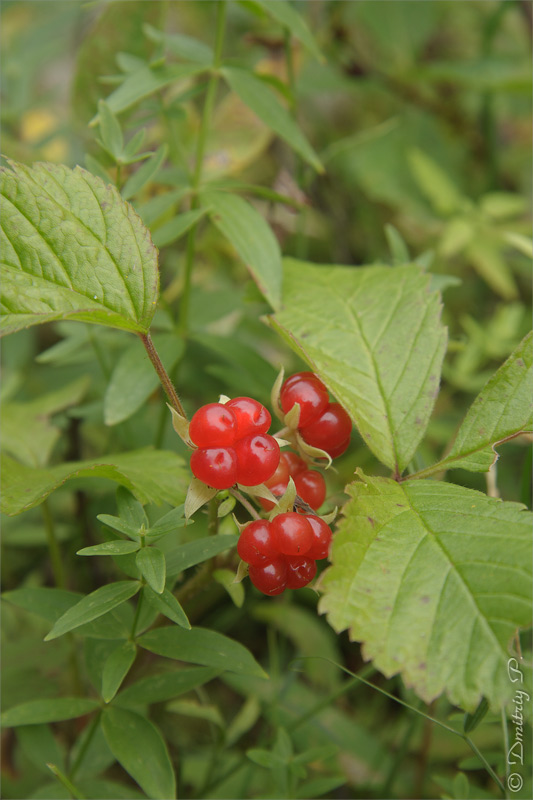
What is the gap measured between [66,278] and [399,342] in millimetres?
487

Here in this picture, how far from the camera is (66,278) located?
838 mm

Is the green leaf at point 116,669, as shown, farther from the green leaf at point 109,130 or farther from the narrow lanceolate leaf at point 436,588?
the green leaf at point 109,130

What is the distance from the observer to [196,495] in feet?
2.52

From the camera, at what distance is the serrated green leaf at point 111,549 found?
2.51 feet

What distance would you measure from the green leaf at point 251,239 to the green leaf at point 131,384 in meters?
0.22

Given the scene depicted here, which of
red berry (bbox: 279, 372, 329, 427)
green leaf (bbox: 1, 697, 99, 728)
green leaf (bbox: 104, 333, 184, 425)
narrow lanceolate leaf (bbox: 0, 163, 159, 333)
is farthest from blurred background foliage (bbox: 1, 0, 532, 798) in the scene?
red berry (bbox: 279, 372, 329, 427)

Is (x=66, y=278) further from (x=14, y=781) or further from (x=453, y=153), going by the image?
(x=453, y=153)

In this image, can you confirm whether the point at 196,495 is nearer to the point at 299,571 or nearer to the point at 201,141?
the point at 299,571

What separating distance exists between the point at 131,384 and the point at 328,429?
1.50ft

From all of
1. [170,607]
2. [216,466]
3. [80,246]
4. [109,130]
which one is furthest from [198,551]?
[109,130]

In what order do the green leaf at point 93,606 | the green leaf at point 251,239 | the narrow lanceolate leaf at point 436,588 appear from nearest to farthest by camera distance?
the narrow lanceolate leaf at point 436,588 < the green leaf at point 93,606 < the green leaf at point 251,239

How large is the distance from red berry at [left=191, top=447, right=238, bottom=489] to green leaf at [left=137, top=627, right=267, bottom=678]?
26 cm

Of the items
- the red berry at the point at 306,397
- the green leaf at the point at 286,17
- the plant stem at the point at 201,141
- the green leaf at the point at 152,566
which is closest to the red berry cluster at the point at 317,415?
the red berry at the point at 306,397

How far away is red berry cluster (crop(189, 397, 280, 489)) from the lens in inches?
28.9
